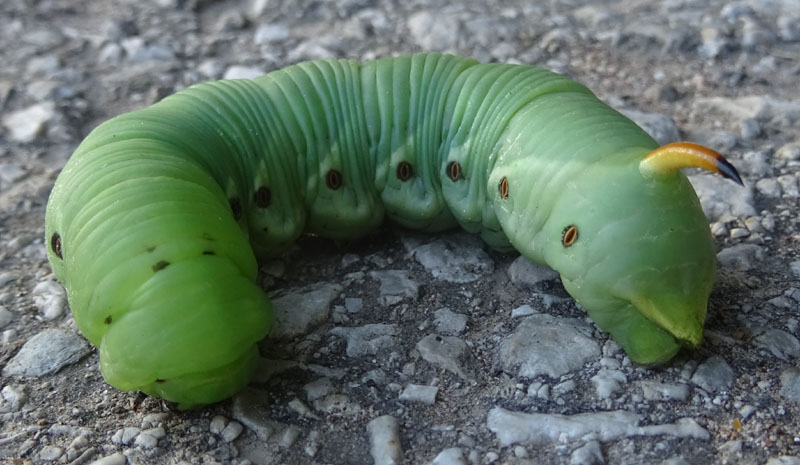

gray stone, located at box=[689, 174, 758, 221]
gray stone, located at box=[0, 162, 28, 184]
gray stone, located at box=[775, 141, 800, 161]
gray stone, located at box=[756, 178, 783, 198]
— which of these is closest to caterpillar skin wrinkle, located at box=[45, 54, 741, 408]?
gray stone, located at box=[689, 174, 758, 221]

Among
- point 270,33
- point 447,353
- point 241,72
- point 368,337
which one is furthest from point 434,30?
point 447,353

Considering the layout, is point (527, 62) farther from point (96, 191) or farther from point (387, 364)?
point (96, 191)

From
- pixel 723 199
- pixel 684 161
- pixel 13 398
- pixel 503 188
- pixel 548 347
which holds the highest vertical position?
pixel 684 161

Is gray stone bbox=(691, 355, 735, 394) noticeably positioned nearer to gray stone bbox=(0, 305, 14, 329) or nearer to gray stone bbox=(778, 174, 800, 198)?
gray stone bbox=(778, 174, 800, 198)

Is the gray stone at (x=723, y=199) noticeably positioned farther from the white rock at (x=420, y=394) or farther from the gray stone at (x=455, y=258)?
the white rock at (x=420, y=394)

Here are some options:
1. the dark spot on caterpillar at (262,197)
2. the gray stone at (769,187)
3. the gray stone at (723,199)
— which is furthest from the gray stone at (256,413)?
the gray stone at (769,187)

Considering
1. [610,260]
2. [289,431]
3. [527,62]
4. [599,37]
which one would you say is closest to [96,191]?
[289,431]

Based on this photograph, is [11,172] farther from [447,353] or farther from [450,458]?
[450,458]
